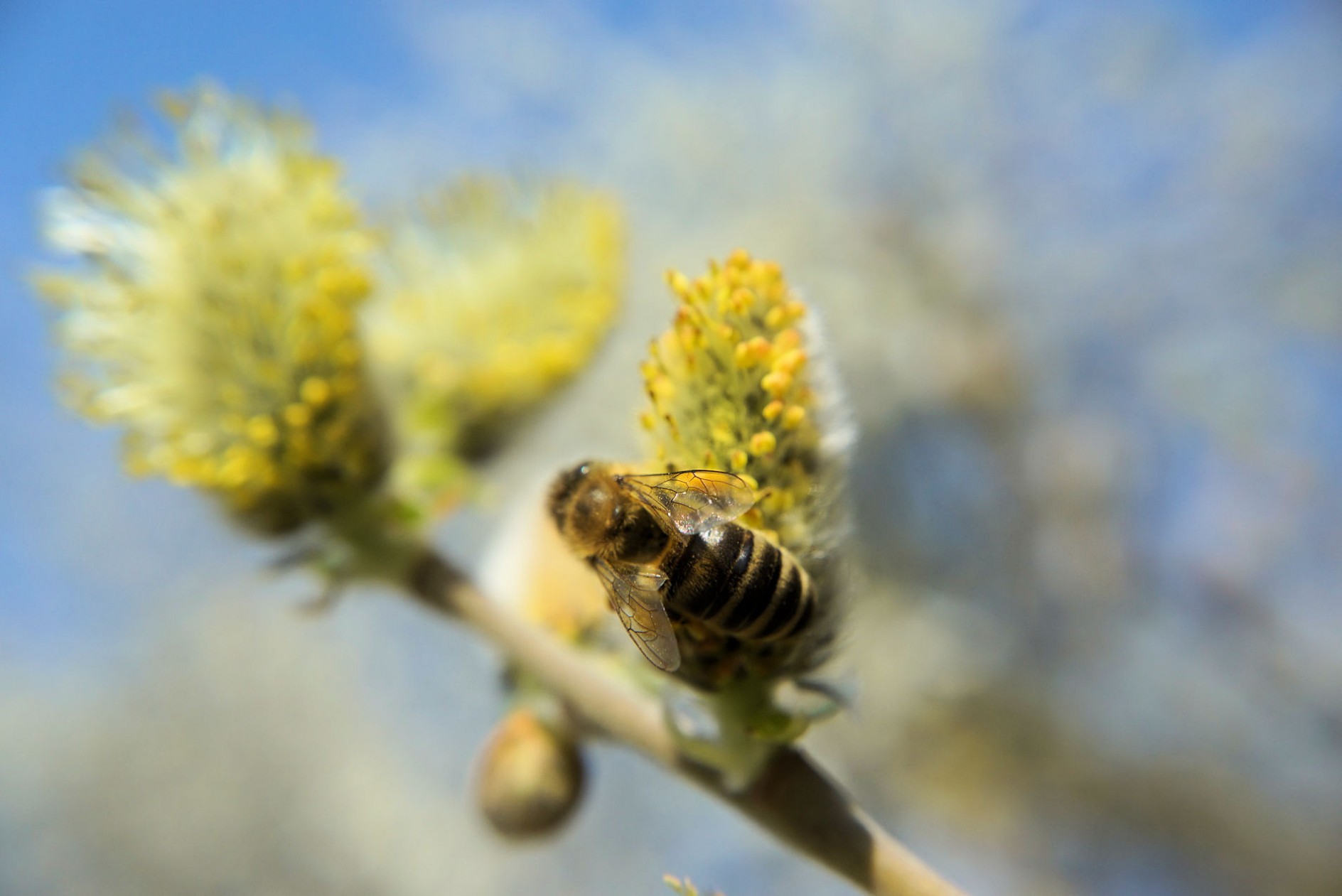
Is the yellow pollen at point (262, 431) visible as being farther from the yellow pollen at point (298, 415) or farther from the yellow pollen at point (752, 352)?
the yellow pollen at point (752, 352)

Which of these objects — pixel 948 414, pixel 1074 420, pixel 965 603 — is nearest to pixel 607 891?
pixel 965 603

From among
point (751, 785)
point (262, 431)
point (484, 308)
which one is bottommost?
point (751, 785)

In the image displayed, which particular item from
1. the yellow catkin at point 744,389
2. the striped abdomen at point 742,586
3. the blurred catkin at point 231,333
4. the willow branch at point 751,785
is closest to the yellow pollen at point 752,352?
the yellow catkin at point 744,389

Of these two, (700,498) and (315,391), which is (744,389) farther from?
(315,391)

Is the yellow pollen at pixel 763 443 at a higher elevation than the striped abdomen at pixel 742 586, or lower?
higher

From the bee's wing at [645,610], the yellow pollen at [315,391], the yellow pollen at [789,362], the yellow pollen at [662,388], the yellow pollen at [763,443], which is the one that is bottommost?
the bee's wing at [645,610]

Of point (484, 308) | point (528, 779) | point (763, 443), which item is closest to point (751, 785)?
point (763, 443)

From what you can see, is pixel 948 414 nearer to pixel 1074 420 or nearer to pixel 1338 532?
pixel 1074 420
